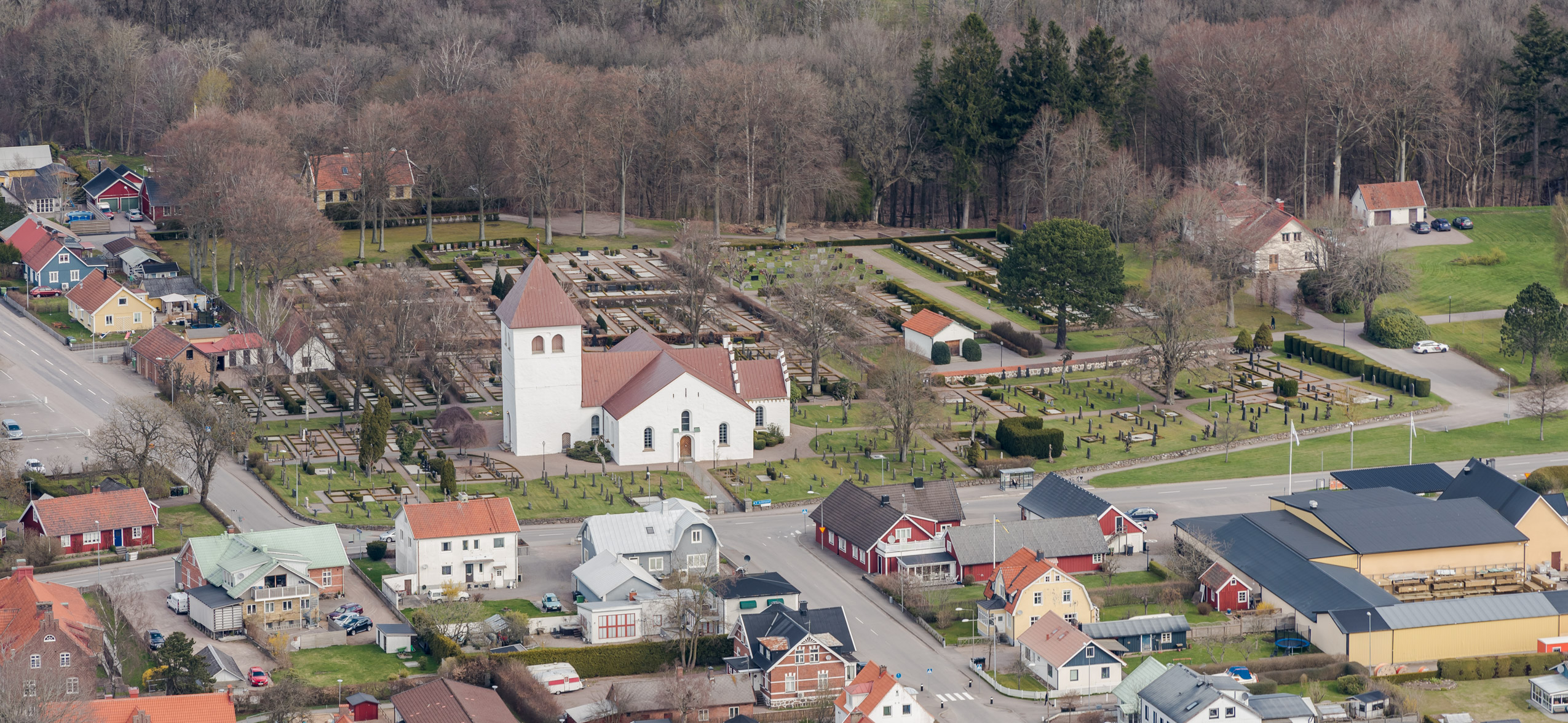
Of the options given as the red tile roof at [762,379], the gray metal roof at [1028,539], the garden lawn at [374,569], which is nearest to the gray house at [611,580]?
the garden lawn at [374,569]

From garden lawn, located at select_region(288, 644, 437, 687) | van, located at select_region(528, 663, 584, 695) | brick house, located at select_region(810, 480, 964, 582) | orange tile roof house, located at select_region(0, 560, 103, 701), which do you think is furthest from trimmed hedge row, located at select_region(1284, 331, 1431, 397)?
orange tile roof house, located at select_region(0, 560, 103, 701)

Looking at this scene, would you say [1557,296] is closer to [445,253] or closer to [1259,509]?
[1259,509]

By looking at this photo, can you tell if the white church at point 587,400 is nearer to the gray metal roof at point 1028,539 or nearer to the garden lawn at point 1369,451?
the gray metal roof at point 1028,539

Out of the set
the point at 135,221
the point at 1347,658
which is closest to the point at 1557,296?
the point at 1347,658

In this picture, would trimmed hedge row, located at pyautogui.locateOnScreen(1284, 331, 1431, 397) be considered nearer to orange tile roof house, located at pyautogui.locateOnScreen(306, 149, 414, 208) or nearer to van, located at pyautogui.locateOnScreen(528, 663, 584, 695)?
van, located at pyautogui.locateOnScreen(528, 663, 584, 695)

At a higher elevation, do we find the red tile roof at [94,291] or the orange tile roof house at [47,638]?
the red tile roof at [94,291]

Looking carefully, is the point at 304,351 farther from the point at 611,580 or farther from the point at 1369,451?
the point at 1369,451
